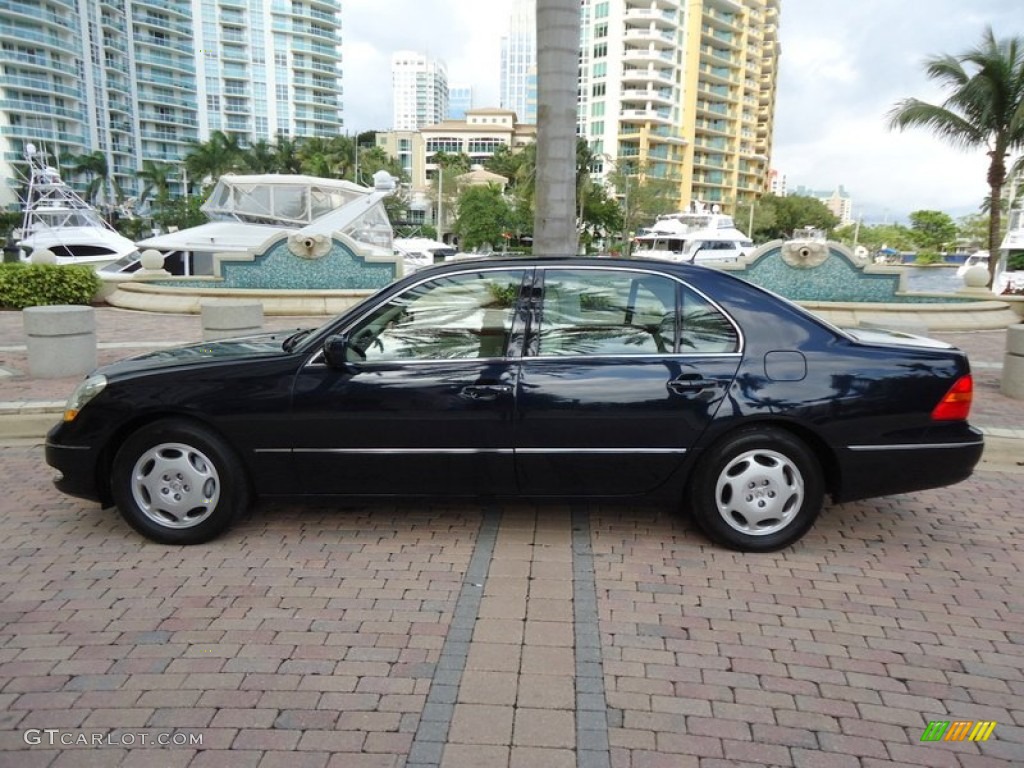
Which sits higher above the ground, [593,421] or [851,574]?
[593,421]

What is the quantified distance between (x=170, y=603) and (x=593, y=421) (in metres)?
2.27

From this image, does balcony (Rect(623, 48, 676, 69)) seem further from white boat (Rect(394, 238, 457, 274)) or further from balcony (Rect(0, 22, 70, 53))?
balcony (Rect(0, 22, 70, 53))

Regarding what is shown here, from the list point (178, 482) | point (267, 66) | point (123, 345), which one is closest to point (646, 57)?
point (267, 66)

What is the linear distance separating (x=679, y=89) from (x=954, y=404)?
301 feet

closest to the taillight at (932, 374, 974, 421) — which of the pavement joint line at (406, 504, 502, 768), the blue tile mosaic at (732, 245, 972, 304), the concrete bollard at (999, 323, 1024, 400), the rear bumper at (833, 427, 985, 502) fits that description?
the rear bumper at (833, 427, 985, 502)

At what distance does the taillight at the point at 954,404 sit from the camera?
4.15 meters

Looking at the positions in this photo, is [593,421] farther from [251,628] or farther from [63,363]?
[63,363]

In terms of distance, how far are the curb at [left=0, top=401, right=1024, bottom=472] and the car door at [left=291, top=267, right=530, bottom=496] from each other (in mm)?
3865

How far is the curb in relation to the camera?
6142mm

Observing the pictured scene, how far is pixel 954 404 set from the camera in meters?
4.17

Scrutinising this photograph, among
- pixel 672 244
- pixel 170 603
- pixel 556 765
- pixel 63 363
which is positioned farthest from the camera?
pixel 672 244

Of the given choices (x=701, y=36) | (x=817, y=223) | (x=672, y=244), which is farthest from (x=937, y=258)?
(x=672, y=244)

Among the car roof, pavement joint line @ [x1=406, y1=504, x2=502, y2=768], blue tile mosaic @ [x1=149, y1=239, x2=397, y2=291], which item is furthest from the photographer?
blue tile mosaic @ [x1=149, y1=239, x2=397, y2=291]

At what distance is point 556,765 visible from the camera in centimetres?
253
